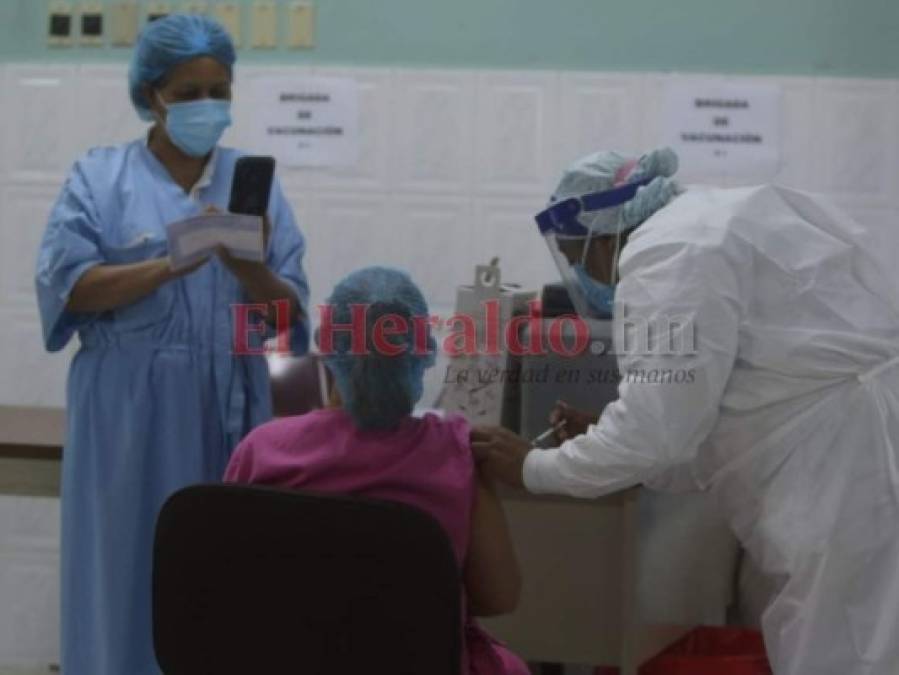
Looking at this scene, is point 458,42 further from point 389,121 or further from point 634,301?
point 634,301

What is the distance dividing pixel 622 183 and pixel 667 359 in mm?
391

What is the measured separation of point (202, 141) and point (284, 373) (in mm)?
960

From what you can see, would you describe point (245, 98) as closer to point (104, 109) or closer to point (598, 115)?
point (104, 109)

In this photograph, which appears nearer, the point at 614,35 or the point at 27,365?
the point at 614,35

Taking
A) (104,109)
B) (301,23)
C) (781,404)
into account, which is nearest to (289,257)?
(781,404)

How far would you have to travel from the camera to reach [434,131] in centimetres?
315

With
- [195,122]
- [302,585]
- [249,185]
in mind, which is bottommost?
[302,585]

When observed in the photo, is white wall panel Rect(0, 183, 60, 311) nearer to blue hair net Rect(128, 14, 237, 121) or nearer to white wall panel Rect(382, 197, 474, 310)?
white wall panel Rect(382, 197, 474, 310)

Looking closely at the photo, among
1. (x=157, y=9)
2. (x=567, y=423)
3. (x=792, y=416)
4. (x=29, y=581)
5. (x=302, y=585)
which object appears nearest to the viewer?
(x=302, y=585)

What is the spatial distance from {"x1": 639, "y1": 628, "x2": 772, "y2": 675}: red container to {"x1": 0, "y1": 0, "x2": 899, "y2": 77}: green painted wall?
1645 millimetres

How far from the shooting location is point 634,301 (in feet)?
5.25

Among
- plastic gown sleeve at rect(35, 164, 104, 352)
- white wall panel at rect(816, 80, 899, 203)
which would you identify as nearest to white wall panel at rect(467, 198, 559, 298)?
white wall panel at rect(816, 80, 899, 203)

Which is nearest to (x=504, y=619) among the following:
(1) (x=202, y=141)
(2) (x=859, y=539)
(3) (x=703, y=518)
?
(3) (x=703, y=518)

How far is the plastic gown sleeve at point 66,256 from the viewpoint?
6.74 feet
